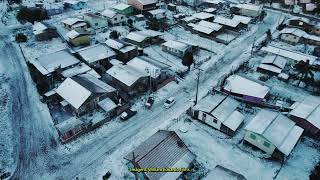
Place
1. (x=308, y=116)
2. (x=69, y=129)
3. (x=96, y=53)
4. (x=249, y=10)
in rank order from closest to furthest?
(x=69, y=129) → (x=308, y=116) → (x=96, y=53) → (x=249, y=10)

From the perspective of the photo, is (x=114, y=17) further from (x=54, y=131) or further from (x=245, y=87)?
(x=245, y=87)

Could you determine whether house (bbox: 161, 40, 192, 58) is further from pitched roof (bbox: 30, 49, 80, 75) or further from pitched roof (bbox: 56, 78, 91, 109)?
pitched roof (bbox: 56, 78, 91, 109)

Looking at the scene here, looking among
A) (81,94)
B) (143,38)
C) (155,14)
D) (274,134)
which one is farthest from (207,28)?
(81,94)

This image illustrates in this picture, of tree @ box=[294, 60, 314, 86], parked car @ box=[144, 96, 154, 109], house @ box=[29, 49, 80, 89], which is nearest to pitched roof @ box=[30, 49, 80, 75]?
house @ box=[29, 49, 80, 89]

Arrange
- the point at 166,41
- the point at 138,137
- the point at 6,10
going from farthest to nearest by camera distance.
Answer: the point at 6,10
the point at 166,41
the point at 138,137

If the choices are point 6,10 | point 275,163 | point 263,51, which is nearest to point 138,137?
point 275,163

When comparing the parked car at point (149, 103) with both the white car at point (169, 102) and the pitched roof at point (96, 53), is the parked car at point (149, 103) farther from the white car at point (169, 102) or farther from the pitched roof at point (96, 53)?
the pitched roof at point (96, 53)

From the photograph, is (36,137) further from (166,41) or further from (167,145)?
(166,41)

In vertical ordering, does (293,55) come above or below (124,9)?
below
